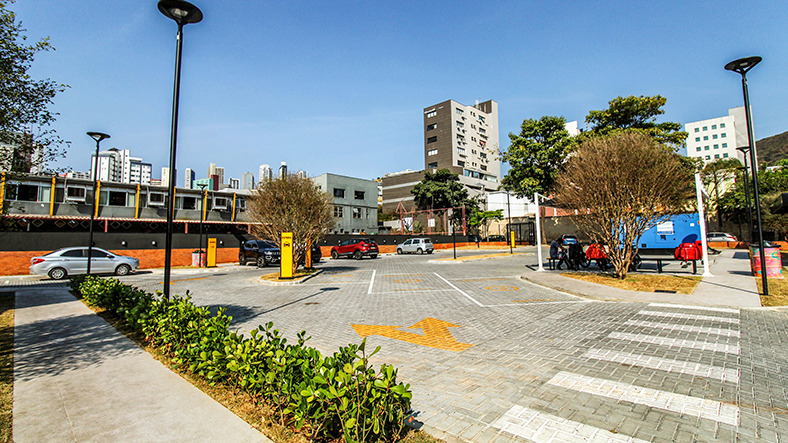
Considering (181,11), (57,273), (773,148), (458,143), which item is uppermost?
(773,148)

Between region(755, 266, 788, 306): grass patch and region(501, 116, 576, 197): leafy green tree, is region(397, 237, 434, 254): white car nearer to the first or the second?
region(501, 116, 576, 197): leafy green tree

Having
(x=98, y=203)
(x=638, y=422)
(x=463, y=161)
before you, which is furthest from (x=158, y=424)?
(x=463, y=161)

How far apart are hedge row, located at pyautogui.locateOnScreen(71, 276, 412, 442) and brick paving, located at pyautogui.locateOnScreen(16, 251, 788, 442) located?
0.75 metres

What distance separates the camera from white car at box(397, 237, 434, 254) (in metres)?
38.8

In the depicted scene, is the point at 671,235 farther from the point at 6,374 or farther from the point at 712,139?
the point at 712,139

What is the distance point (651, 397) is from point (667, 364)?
1473 millimetres

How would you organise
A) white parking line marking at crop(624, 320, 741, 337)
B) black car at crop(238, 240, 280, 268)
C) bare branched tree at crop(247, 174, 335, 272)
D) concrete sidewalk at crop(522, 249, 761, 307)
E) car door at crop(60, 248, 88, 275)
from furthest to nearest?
black car at crop(238, 240, 280, 268)
car door at crop(60, 248, 88, 275)
bare branched tree at crop(247, 174, 335, 272)
concrete sidewalk at crop(522, 249, 761, 307)
white parking line marking at crop(624, 320, 741, 337)

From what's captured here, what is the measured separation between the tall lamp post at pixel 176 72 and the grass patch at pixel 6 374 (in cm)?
213

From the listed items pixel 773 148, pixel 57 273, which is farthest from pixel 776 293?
pixel 773 148

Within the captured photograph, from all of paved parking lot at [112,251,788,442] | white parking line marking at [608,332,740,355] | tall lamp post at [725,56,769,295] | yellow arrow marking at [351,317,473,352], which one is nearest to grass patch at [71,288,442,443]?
paved parking lot at [112,251,788,442]

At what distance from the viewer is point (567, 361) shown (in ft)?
17.1

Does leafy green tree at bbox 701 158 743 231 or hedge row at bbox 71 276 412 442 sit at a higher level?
leafy green tree at bbox 701 158 743 231

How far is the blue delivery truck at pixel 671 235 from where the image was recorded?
899 inches

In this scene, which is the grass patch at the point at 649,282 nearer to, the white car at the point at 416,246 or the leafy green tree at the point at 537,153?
the white car at the point at 416,246
